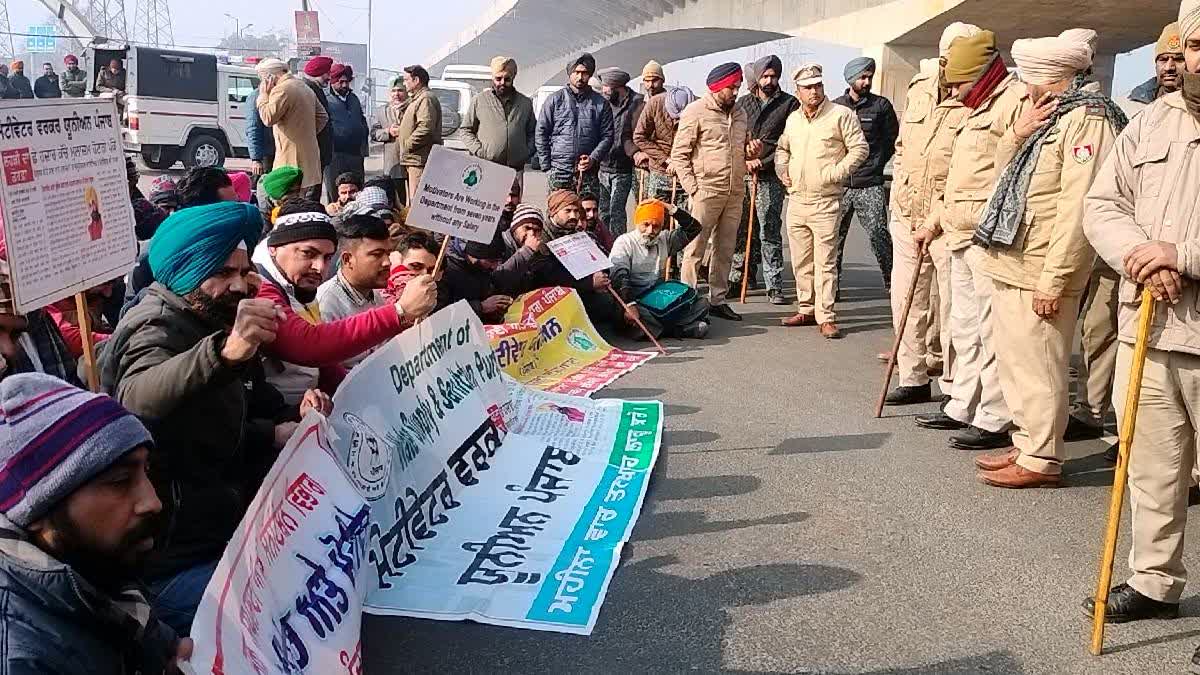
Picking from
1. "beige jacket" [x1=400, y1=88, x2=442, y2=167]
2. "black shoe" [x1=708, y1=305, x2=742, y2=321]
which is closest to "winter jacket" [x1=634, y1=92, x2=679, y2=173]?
"black shoe" [x1=708, y1=305, x2=742, y2=321]

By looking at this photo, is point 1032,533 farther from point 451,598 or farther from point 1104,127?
point 451,598

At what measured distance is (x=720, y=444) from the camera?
5.90 meters

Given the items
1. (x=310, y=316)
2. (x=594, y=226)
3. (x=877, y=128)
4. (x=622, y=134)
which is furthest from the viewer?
(x=622, y=134)

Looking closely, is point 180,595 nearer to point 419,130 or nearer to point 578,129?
point 578,129

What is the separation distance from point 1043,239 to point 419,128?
7704 millimetres

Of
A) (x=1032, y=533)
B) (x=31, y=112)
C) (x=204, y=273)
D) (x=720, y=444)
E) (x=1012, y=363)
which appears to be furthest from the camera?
(x=720, y=444)

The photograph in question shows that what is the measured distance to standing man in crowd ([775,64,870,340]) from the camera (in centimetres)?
853

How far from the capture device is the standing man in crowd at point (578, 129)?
11.0 meters

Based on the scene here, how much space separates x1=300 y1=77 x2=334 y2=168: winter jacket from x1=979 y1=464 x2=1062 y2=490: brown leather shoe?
7968 millimetres

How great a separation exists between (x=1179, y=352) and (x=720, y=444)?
2.69m

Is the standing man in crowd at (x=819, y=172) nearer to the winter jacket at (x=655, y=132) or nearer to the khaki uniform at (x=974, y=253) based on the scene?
the winter jacket at (x=655, y=132)

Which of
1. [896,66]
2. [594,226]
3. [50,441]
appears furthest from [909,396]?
[896,66]

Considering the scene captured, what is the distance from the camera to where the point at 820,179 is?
855 centimetres

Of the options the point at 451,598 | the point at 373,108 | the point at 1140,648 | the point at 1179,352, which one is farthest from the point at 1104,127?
the point at 373,108
